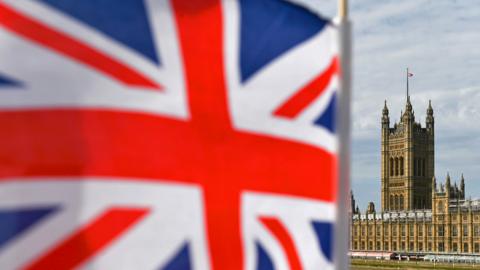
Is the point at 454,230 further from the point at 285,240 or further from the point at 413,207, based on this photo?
the point at 285,240

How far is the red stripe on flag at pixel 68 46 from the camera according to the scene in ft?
7.85

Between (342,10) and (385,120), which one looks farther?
(385,120)

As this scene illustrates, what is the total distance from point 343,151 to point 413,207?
75609mm

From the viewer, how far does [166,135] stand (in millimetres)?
2643

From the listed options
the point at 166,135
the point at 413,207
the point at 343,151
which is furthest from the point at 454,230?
the point at 166,135

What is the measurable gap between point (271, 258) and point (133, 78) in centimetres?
78

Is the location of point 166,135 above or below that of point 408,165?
below

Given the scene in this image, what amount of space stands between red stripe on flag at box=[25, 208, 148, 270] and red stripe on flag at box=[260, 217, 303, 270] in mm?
526

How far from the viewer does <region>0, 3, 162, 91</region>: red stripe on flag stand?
7.85 feet

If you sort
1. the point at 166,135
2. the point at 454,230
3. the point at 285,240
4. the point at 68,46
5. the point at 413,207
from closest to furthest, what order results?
1. the point at 68,46
2. the point at 166,135
3. the point at 285,240
4. the point at 454,230
5. the point at 413,207

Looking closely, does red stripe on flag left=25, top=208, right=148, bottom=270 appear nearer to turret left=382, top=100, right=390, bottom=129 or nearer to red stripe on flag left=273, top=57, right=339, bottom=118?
red stripe on flag left=273, top=57, right=339, bottom=118

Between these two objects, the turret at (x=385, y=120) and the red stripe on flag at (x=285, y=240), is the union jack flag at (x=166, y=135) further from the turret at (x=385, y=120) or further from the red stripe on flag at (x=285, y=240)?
the turret at (x=385, y=120)

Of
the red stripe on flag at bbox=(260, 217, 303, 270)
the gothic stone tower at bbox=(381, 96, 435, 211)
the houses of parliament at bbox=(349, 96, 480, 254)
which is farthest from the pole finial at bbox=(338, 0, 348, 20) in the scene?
the gothic stone tower at bbox=(381, 96, 435, 211)

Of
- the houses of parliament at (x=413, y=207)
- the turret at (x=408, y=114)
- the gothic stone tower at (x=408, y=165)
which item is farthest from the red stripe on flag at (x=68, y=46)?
the turret at (x=408, y=114)
